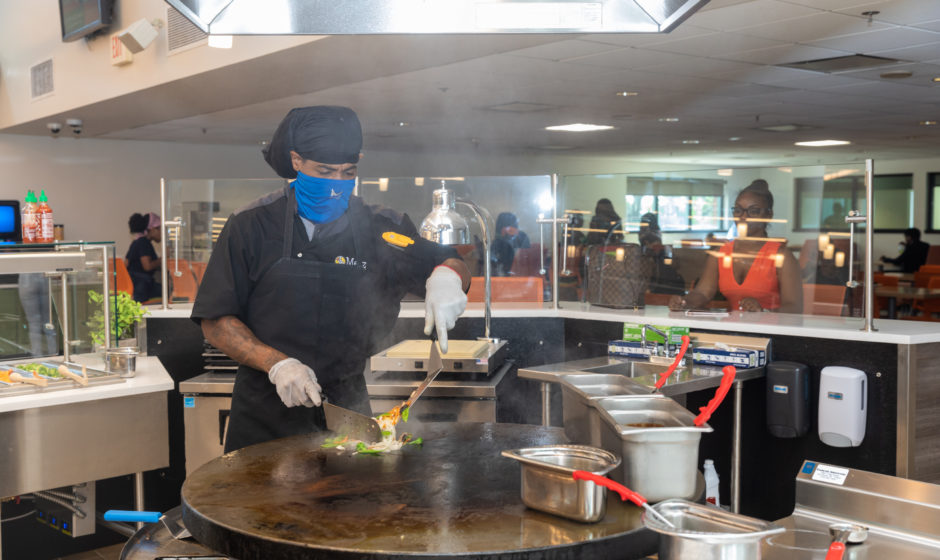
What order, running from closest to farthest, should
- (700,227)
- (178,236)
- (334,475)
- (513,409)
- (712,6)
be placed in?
(334,475) → (513,409) → (178,236) → (712,6) → (700,227)

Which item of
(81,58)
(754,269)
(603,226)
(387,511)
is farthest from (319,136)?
(81,58)

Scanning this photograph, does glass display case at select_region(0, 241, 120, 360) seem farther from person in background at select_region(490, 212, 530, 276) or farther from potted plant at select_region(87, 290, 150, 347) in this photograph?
person in background at select_region(490, 212, 530, 276)

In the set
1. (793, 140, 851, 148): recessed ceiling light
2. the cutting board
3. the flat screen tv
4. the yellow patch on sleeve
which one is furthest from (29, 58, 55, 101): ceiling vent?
(793, 140, 851, 148): recessed ceiling light

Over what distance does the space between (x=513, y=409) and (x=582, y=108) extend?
5.45 metres

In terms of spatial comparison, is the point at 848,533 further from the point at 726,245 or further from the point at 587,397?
the point at 726,245

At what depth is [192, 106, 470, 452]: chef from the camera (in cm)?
227

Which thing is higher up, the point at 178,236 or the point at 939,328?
the point at 178,236

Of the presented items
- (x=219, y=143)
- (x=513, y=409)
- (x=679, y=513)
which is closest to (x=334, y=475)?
(x=679, y=513)

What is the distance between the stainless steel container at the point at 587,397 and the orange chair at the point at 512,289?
Result: 1.97 meters

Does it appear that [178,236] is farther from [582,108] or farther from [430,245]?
[582,108]

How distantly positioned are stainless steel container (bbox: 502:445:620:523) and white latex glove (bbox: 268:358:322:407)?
669 millimetres

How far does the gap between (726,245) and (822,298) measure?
58 cm

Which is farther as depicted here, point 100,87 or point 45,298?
point 100,87

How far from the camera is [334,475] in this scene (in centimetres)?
171
